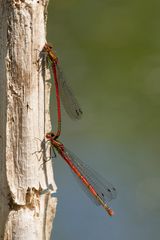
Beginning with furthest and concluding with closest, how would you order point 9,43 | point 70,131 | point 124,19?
1. point 70,131
2. point 124,19
3. point 9,43

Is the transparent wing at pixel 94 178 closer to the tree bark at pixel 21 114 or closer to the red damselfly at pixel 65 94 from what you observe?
the red damselfly at pixel 65 94

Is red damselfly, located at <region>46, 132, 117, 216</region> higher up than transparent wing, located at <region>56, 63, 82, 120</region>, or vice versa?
transparent wing, located at <region>56, 63, 82, 120</region>

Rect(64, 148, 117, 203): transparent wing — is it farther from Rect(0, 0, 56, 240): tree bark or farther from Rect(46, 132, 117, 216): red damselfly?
Rect(0, 0, 56, 240): tree bark

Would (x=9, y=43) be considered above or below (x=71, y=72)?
below

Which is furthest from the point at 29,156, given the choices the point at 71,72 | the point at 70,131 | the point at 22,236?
the point at 70,131

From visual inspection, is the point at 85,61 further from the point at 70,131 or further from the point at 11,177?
the point at 11,177

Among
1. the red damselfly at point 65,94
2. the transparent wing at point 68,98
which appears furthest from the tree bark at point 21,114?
the transparent wing at point 68,98

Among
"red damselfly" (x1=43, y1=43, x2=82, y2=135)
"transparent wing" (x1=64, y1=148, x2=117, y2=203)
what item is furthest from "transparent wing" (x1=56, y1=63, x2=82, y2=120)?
"transparent wing" (x1=64, y1=148, x2=117, y2=203)
